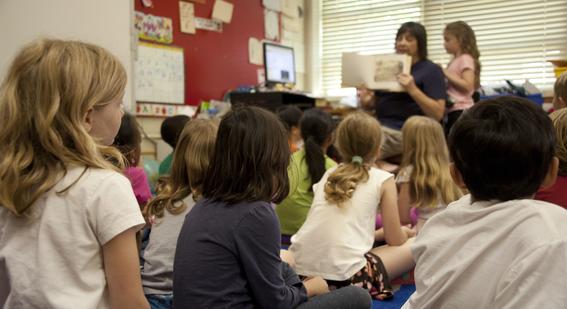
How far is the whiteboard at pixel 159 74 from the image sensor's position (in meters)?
3.72

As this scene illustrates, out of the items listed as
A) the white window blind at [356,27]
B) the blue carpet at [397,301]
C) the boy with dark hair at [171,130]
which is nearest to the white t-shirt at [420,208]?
the blue carpet at [397,301]

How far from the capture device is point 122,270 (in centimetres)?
91

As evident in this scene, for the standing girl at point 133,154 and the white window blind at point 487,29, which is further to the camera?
the white window blind at point 487,29

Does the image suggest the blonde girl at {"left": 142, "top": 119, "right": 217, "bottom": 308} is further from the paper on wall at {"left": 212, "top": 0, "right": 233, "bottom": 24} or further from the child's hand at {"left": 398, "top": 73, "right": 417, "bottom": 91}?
the paper on wall at {"left": 212, "top": 0, "right": 233, "bottom": 24}

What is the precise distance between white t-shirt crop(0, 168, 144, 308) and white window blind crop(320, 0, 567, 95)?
403 cm

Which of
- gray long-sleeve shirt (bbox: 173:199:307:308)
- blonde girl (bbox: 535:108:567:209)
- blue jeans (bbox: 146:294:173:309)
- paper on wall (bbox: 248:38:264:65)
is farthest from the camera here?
paper on wall (bbox: 248:38:264:65)

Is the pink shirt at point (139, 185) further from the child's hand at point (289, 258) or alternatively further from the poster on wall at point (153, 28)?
the poster on wall at point (153, 28)

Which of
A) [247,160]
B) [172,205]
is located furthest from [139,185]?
[247,160]

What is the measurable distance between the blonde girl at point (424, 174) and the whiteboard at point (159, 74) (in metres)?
2.04

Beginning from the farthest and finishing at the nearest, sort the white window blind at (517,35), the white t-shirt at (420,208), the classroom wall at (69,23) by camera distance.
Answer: the white window blind at (517,35) < the classroom wall at (69,23) < the white t-shirt at (420,208)

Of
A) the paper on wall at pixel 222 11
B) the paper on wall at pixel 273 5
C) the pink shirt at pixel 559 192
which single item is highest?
the paper on wall at pixel 273 5

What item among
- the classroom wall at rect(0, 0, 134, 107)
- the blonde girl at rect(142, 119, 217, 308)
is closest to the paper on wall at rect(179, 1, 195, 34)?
the classroom wall at rect(0, 0, 134, 107)

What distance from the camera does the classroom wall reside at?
2668mm

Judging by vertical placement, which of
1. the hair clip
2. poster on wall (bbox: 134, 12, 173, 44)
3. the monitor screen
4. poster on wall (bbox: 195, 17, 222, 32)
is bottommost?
the hair clip
